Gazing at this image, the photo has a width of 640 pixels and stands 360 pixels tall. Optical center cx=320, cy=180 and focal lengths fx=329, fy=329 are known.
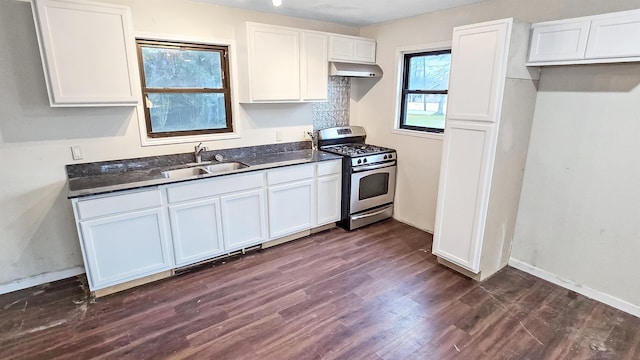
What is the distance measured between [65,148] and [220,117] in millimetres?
1384

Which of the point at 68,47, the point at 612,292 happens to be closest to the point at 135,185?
the point at 68,47

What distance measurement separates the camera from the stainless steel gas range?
151 inches

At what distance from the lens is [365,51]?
4062 mm

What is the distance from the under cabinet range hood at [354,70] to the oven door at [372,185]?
1.11 metres

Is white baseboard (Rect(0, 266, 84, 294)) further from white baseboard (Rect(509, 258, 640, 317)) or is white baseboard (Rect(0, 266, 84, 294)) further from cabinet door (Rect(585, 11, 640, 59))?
cabinet door (Rect(585, 11, 640, 59))

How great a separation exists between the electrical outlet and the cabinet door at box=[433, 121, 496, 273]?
3160 mm

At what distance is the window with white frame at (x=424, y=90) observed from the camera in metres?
3.65

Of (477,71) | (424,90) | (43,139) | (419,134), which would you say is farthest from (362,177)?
(43,139)

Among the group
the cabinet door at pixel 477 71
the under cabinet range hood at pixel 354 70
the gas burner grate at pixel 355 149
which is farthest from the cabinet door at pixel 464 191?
the under cabinet range hood at pixel 354 70

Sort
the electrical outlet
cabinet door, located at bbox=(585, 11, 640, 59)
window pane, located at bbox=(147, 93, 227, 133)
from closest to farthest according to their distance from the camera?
cabinet door, located at bbox=(585, 11, 640, 59)
the electrical outlet
window pane, located at bbox=(147, 93, 227, 133)

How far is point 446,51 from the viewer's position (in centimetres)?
353

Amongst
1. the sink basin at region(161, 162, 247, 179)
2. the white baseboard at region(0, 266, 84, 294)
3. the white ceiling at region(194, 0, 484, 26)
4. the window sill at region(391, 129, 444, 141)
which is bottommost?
the white baseboard at region(0, 266, 84, 294)

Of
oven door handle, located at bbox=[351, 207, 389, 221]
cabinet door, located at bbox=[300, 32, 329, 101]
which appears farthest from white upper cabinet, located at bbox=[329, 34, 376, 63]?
oven door handle, located at bbox=[351, 207, 389, 221]

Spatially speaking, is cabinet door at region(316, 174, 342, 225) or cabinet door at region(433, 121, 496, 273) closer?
cabinet door at region(433, 121, 496, 273)
